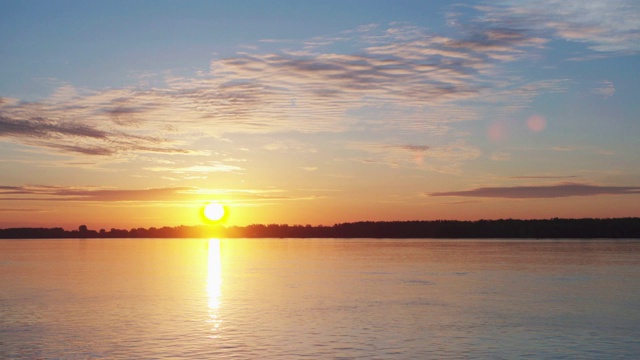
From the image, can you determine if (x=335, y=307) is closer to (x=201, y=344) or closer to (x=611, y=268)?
(x=201, y=344)

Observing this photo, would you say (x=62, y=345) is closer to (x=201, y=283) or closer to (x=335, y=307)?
(x=335, y=307)

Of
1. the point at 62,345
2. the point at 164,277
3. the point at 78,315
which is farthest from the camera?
the point at 164,277

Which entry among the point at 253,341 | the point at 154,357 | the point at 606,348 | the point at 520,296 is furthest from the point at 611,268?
the point at 154,357

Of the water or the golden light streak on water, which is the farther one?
the golden light streak on water

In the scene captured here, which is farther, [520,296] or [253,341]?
[520,296]

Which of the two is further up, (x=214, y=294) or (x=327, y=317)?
(x=214, y=294)

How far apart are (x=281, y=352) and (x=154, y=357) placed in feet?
13.7

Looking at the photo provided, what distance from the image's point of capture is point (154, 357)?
22.7 m

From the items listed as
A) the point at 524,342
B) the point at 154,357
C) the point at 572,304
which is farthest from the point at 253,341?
the point at 572,304

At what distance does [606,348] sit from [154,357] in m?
15.1

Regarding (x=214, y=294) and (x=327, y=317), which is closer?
(x=327, y=317)

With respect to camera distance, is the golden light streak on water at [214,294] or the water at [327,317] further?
the golden light streak on water at [214,294]

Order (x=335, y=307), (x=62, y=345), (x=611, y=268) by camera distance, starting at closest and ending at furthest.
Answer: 1. (x=62, y=345)
2. (x=335, y=307)
3. (x=611, y=268)

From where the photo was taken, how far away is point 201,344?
82.3 feet
